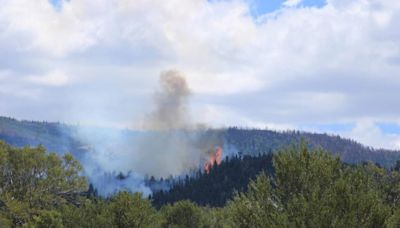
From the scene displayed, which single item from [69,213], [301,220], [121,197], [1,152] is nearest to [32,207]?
[1,152]

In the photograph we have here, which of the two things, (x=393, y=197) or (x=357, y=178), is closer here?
(x=357, y=178)

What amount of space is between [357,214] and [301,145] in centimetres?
628

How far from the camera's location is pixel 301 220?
3164 cm

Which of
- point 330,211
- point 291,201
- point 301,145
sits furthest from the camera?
point 301,145

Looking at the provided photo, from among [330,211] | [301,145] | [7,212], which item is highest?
[301,145]

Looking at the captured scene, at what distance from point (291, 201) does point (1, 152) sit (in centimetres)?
4471

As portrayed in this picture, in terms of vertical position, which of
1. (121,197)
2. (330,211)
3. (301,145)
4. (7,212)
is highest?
(301,145)

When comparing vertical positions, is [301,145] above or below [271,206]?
above

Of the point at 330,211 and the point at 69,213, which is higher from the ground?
the point at 330,211

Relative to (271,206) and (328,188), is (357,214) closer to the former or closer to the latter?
(328,188)

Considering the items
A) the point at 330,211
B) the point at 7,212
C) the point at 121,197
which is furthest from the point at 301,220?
the point at 7,212

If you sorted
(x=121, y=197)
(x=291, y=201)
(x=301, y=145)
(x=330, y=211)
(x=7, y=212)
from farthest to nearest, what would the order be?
(x=7, y=212), (x=121, y=197), (x=301, y=145), (x=291, y=201), (x=330, y=211)

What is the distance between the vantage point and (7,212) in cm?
6662

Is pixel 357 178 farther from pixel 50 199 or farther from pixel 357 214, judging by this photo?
pixel 50 199
